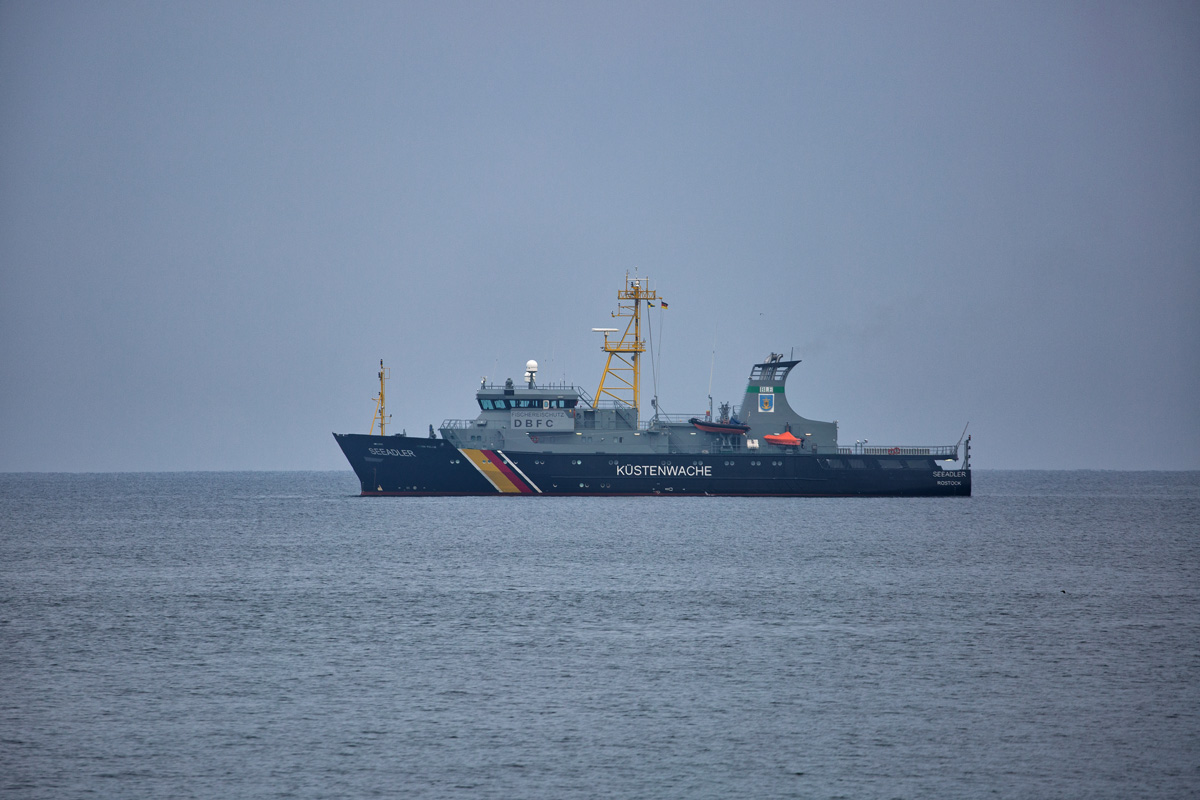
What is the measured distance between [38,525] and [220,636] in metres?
40.5

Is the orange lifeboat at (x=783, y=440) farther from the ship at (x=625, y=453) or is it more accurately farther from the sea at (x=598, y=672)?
the sea at (x=598, y=672)

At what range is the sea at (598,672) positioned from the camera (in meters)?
14.8

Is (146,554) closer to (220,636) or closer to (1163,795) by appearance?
(220,636)

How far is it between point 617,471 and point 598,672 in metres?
40.3

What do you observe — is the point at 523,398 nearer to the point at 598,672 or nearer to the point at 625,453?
the point at 625,453

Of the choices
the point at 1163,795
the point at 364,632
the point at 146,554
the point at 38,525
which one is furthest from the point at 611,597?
the point at 38,525

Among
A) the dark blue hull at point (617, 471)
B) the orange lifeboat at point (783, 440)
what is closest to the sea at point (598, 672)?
the dark blue hull at point (617, 471)

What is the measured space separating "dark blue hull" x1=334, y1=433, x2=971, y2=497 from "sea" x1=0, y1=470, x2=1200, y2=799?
1774cm

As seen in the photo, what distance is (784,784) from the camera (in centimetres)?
1436

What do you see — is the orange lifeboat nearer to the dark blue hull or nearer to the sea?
the dark blue hull

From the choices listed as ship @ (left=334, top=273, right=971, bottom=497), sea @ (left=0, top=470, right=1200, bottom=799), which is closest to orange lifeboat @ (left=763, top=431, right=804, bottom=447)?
ship @ (left=334, top=273, right=971, bottom=497)

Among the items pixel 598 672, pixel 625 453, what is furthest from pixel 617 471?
pixel 598 672

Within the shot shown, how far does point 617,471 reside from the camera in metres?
60.6

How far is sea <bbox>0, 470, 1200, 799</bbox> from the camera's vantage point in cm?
1477
